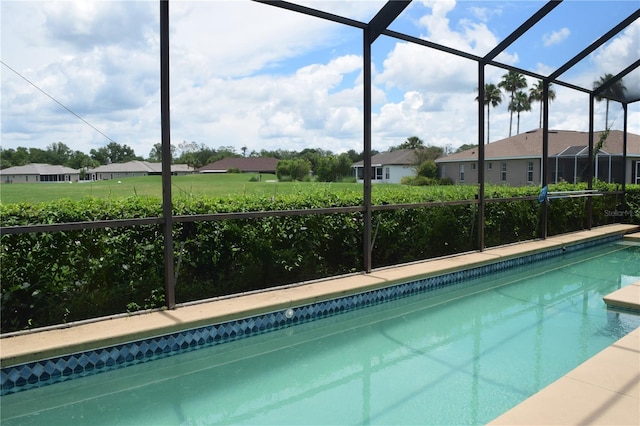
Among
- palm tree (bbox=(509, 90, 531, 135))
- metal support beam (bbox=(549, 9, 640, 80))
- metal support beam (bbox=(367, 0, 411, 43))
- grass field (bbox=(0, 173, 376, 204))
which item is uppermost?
palm tree (bbox=(509, 90, 531, 135))

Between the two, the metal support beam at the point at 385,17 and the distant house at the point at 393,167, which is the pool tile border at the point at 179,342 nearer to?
the metal support beam at the point at 385,17

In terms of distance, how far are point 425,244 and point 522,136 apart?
25334 millimetres

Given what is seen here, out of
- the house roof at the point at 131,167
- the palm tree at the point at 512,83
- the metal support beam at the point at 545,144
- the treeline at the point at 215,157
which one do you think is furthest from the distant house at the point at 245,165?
the metal support beam at the point at 545,144

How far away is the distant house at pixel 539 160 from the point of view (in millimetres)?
12211

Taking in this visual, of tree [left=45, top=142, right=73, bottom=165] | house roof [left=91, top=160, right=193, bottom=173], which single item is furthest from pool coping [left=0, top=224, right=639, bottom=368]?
tree [left=45, top=142, right=73, bottom=165]

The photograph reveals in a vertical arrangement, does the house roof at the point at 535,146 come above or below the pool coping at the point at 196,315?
above

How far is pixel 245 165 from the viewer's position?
237ft

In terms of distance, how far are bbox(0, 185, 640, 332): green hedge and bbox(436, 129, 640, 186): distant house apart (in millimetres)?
6478

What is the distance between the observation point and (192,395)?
3.29 meters

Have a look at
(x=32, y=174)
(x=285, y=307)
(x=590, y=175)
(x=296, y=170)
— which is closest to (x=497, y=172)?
(x=590, y=175)

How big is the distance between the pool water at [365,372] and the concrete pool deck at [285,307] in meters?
0.24

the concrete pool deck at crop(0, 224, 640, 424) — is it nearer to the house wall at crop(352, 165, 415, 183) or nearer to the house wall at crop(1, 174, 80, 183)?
the house wall at crop(1, 174, 80, 183)

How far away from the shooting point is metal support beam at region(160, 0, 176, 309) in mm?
3875

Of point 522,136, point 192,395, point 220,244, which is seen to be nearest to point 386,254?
point 220,244
